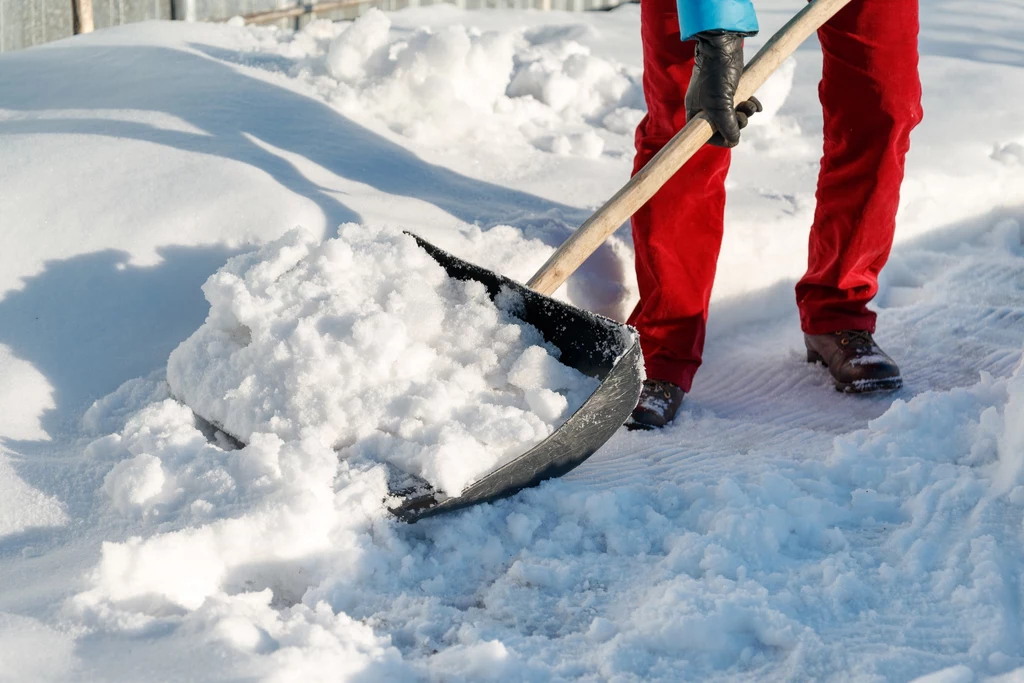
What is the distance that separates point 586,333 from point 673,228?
1.90 feet

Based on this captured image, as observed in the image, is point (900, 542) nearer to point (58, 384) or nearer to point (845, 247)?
point (845, 247)

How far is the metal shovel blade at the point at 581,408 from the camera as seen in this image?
175 cm

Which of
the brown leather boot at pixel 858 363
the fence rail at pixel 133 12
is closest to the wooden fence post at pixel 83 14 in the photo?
the fence rail at pixel 133 12

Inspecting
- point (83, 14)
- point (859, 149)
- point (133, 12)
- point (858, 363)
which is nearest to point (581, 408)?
point (858, 363)

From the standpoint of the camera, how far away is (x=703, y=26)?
2.14m

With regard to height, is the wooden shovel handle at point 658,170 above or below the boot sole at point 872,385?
above

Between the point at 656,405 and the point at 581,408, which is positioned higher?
the point at 581,408

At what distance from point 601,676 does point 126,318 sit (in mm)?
1488

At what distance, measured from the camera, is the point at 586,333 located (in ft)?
6.56

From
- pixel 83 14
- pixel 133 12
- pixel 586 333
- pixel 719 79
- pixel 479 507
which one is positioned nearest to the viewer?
pixel 479 507

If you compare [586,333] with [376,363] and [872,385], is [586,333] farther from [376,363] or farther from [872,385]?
[872,385]

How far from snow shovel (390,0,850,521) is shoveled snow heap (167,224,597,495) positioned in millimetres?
34

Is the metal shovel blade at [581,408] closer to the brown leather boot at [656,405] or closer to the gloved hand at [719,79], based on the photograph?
the brown leather boot at [656,405]

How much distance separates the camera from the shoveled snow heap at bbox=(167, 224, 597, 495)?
1.84m
